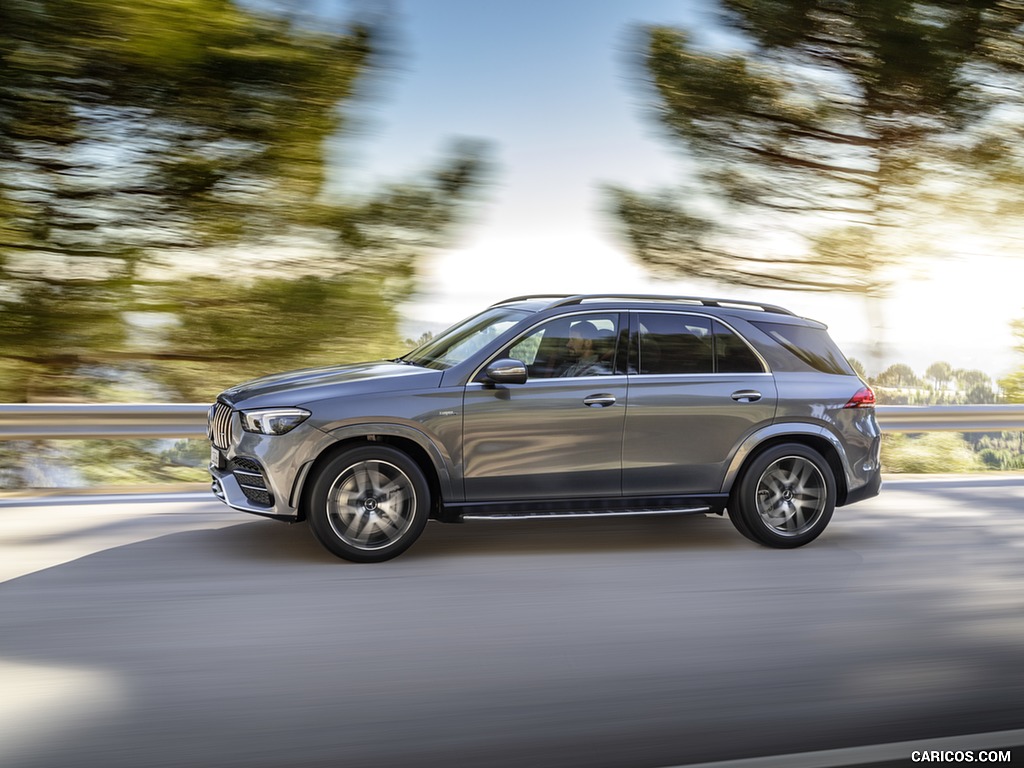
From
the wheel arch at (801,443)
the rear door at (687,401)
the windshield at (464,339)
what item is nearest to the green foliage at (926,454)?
the wheel arch at (801,443)

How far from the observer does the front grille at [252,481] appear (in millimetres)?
6277

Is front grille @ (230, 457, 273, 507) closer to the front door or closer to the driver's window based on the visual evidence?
the front door

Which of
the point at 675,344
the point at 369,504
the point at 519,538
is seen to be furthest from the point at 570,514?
the point at 675,344

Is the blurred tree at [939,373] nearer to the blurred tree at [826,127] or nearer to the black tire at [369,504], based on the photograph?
the blurred tree at [826,127]

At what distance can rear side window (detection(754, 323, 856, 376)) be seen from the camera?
7.29 m

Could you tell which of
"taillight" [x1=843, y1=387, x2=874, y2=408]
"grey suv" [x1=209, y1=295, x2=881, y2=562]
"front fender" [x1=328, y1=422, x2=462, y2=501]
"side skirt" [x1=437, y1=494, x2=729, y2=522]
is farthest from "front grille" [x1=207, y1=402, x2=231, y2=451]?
"taillight" [x1=843, y1=387, x2=874, y2=408]

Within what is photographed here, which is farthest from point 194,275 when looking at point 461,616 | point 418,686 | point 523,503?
point 418,686

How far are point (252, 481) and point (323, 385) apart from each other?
74 cm

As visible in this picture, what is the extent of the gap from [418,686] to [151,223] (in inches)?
386

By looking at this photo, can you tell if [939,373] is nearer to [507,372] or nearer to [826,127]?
[826,127]

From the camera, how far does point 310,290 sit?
13.6 m

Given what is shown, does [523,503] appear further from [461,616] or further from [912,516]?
[912,516]

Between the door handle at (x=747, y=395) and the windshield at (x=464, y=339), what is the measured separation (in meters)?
1.55

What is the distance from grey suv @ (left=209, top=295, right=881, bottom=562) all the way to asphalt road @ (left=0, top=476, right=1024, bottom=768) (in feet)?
1.18
